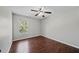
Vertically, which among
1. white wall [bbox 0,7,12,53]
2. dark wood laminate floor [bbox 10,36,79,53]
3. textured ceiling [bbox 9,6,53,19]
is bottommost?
dark wood laminate floor [bbox 10,36,79,53]

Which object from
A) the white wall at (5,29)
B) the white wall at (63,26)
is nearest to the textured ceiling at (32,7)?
the white wall at (63,26)

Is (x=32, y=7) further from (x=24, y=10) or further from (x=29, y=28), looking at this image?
(x=29, y=28)

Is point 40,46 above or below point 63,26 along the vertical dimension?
below

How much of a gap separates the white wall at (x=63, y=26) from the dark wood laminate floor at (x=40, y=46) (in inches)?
3.6

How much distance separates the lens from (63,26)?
4.53 feet

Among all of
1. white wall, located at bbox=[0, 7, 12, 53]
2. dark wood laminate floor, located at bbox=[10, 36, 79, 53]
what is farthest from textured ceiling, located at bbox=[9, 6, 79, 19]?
dark wood laminate floor, located at bbox=[10, 36, 79, 53]

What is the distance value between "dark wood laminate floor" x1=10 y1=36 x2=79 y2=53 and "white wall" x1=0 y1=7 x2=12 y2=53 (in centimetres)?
11

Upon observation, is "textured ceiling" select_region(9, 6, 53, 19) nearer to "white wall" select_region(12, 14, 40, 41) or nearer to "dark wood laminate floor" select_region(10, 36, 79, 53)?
"white wall" select_region(12, 14, 40, 41)

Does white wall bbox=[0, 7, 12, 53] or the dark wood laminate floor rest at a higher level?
white wall bbox=[0, 7, 12, 53]

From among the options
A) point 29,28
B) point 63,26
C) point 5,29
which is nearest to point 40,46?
point 29,28

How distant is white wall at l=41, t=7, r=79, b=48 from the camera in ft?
4.39

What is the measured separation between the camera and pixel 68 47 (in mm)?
1337

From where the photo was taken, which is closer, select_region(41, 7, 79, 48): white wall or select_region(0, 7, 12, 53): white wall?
select_region(0, 7, 12, 53): white wall

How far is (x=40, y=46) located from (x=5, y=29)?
0.69 meters
